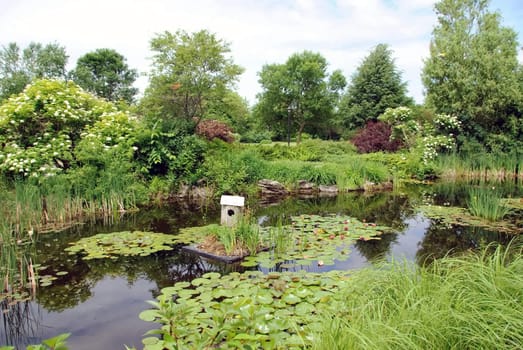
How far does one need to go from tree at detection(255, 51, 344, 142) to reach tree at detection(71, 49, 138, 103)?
1314cm

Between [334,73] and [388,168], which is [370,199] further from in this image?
[334,73]

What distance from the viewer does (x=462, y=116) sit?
45.0 feet

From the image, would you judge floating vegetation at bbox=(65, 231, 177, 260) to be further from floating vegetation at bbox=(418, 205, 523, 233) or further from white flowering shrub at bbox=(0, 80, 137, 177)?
floating vegetation at bbox=(418, 205, 523, 233)

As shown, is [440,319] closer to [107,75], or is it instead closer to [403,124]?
[403,124]

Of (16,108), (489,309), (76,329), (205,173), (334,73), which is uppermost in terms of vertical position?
(334,73)

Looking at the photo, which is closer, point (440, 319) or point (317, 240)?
point (440, 319)

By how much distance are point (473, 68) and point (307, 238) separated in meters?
12.0

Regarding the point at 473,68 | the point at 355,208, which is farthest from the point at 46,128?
the point at 473,68

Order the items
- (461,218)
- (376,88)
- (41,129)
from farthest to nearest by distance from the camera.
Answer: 1. (376,88)
2. (41,129)
3. (461,218)

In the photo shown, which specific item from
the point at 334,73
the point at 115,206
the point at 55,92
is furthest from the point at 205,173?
the point at 334,73

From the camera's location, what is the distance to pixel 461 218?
20.7 ft

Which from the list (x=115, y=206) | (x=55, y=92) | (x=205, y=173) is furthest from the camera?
(x=205, y=173)

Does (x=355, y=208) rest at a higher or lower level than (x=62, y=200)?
lower

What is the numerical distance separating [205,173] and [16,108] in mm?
4135
